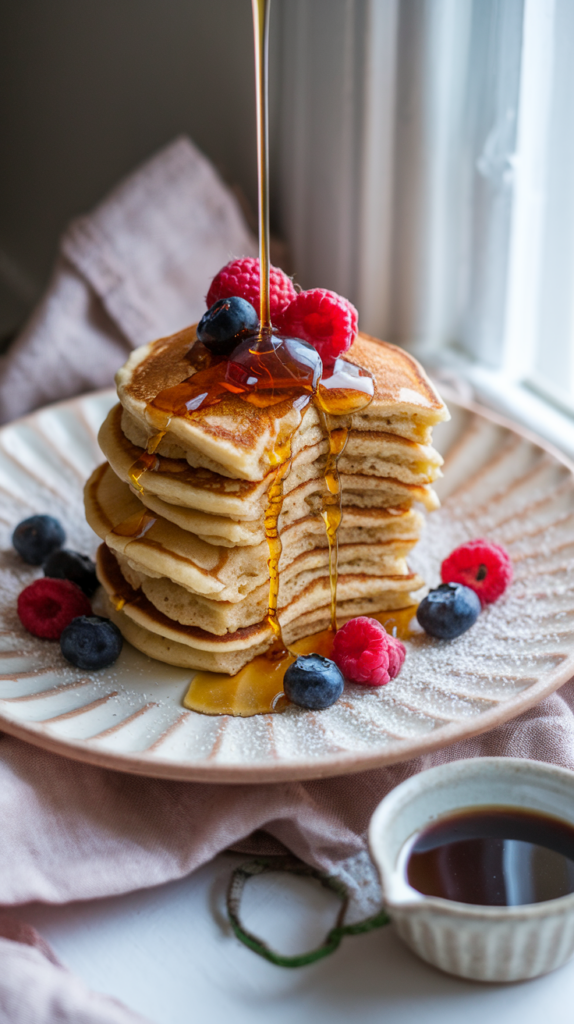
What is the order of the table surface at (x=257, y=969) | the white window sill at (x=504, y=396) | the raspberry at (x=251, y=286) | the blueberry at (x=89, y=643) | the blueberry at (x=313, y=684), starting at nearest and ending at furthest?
the table surface at (x=257, y=969) < the blueberry at (x=313, y=684) < the blueberry at (x=89, y=643) < the raspberry at (x=251, y=286) < the white window sill at (x=504, y=396)

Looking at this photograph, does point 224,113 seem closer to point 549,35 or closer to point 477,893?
point 549,35

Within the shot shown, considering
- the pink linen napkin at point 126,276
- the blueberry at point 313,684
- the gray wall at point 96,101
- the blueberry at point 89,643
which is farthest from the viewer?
the gray wall at point 96,101

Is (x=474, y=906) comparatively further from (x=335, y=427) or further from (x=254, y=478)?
(x=335, y=427)

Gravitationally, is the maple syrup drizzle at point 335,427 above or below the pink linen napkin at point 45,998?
above

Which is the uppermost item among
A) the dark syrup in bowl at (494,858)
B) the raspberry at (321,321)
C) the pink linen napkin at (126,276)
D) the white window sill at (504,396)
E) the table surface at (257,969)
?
the raspberry at (321,321)

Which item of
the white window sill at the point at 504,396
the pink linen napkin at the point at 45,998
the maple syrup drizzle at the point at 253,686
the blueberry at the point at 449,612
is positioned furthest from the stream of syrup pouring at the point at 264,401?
the white window sill at the point at 504,396

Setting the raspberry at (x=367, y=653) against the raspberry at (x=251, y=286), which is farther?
the raspberry at (x=251, y=286)

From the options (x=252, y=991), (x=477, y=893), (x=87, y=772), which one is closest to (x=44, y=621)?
(x=87, y=772)

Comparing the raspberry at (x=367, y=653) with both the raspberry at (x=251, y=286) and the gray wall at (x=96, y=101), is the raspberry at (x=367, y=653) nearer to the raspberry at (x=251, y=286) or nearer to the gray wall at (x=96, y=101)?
Result: the raspberry at (x=251, y=286)
